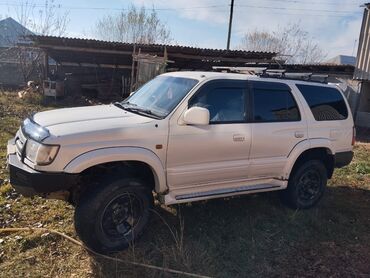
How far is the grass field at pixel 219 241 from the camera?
3.79 m

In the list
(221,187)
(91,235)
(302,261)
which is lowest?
(302,261)

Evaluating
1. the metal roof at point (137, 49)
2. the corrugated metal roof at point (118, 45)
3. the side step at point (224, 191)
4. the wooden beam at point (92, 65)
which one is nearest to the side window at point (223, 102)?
the side step at point (224, 191)

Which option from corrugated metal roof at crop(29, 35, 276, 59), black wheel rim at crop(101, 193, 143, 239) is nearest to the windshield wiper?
black wheel rim at crop(101, 193, 143, 239)

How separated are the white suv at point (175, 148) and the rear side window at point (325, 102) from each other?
2 cm

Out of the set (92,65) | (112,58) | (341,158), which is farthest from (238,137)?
(92,65)

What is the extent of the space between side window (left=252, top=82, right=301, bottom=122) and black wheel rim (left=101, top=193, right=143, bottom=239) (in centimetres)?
182

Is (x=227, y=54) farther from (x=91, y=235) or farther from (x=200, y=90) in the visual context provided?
(x=91, y=235)

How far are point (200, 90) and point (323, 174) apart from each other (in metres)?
2.48

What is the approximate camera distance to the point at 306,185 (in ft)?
18.0

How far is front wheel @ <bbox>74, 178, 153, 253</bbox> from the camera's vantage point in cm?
371

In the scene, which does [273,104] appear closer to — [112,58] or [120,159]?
[120,159]

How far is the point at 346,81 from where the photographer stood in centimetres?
1415

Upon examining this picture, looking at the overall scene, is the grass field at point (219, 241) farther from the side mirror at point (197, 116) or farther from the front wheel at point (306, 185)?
the side mirror at point (197, 116)

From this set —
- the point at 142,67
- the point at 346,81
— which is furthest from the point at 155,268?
the point at 346,81
